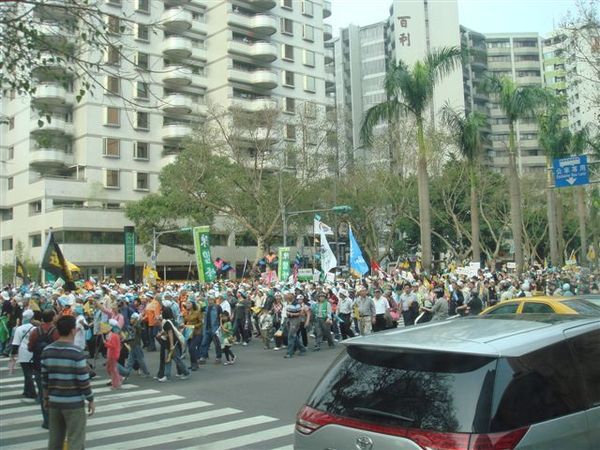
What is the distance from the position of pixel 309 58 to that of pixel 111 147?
26.4 m

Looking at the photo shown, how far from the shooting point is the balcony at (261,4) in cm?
6619

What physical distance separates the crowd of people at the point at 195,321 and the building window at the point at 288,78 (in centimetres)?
4997

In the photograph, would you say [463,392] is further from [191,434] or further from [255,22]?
[255,22]

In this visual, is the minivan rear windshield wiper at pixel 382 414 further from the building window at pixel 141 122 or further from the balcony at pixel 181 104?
the building window at pixel 141 122

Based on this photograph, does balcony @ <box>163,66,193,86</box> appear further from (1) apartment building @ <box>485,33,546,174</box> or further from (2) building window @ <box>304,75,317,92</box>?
(1) apartment building @ <box>485,33,546,174</box>

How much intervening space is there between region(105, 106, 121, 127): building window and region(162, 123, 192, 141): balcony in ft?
15.3

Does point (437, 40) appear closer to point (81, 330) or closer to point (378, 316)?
point (378, 316)

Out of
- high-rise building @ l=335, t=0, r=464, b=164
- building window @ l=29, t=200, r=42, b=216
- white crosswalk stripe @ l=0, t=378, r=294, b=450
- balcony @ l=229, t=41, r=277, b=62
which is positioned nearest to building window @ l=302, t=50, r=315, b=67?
balcony @ l=229, t=41, r=277, b=62

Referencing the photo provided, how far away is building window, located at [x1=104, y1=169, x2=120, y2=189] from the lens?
5628 cm

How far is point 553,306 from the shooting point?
10.6 m

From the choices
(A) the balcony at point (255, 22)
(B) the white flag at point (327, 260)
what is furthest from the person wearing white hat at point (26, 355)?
(A) the balcony at point (255, 22)

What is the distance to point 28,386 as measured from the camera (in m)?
10.7

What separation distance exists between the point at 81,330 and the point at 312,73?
6400cm

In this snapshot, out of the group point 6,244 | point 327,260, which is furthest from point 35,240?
point 327,260
